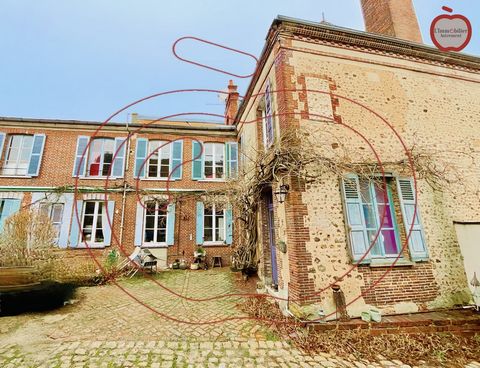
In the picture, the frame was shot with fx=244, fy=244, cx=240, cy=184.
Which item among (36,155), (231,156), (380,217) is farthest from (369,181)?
(36,155)

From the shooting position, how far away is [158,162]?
11.1 metres

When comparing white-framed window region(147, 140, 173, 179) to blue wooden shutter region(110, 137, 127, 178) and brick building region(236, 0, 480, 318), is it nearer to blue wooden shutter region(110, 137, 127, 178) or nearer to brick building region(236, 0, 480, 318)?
blue wooden shutter region(110, 137, 127, 178)

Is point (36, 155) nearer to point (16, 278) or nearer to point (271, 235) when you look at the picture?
point (16, 278)

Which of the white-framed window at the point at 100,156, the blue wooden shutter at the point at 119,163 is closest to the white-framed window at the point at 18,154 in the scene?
the white-framed window at the point at 100,156

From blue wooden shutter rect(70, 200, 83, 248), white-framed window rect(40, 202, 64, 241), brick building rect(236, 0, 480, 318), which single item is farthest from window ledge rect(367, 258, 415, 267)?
white-framed window rect(40, 202, 64, 241)

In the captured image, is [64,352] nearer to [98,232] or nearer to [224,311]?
[224,311]

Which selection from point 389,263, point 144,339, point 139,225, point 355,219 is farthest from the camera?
point 139,225

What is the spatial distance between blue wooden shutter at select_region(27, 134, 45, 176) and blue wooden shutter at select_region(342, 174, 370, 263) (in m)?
11.7

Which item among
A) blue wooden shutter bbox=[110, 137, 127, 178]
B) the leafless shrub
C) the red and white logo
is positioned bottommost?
the leafless shrub

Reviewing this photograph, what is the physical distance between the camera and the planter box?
16.6 ft

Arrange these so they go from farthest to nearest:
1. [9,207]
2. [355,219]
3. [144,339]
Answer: [9,207]
[355,219]
[144,339]

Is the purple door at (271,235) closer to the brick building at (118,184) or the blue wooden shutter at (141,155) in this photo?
the brick building at (118,184)

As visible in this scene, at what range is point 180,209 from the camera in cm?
1048

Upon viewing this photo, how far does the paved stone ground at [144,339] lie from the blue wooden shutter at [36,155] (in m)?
7.03
